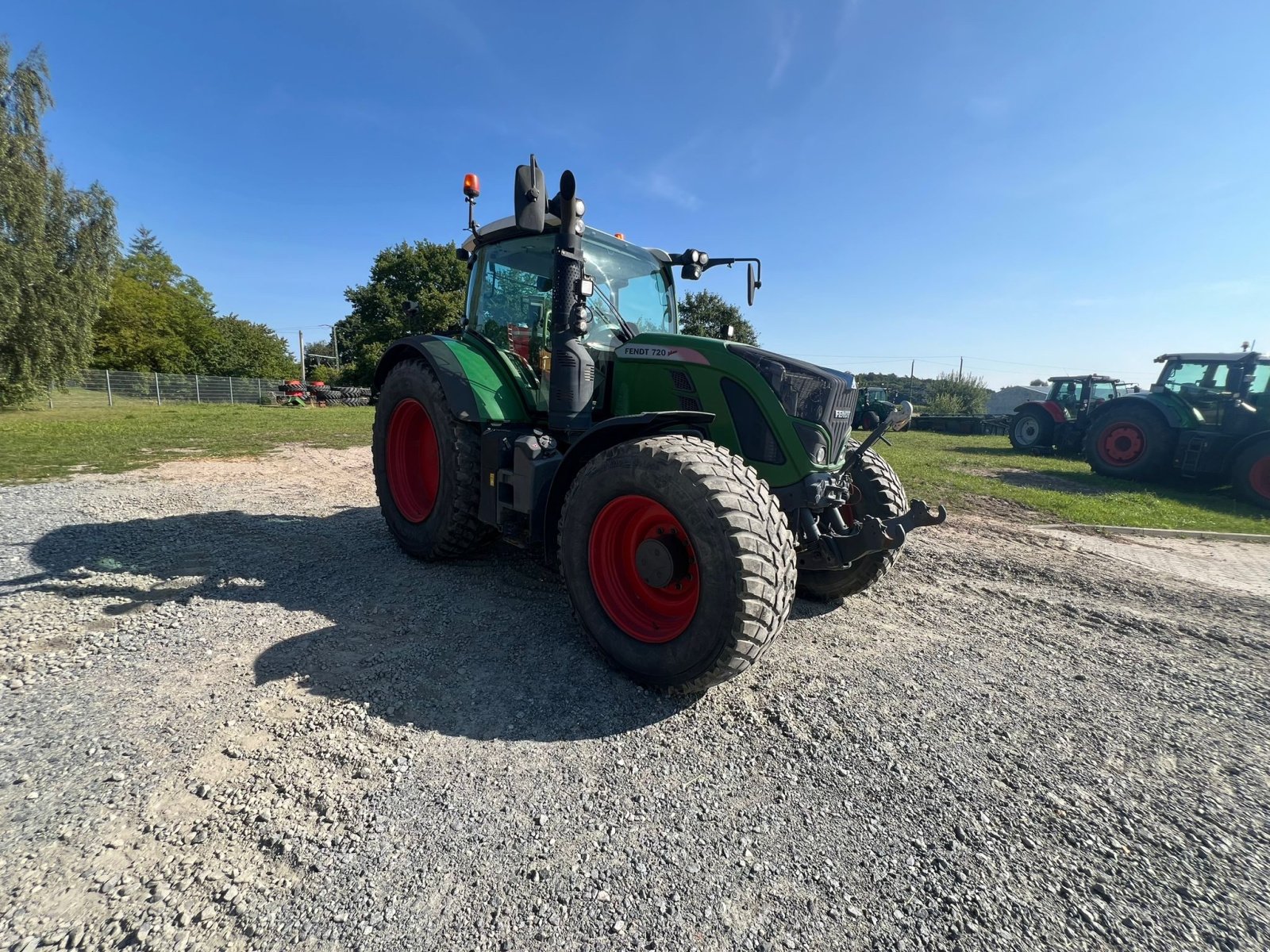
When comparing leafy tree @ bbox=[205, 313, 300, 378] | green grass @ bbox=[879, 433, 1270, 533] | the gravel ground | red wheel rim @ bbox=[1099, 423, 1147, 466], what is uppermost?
leafy tree @ bbox=[205, 313, 300, 378]

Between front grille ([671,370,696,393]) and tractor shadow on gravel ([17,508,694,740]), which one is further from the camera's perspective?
front grille ([671,370,696,393])

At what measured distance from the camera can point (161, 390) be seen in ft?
103

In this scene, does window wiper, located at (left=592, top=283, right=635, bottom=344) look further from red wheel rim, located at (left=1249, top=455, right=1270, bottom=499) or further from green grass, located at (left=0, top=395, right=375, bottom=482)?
red wheel rim, located at (left=1249, top=455, right=1270, bottom=499)

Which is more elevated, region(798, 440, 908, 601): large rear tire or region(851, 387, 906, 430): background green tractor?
region(851, 387, 906, 430): background green tractor

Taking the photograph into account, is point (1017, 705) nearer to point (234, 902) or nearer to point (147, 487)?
point (234, 902)

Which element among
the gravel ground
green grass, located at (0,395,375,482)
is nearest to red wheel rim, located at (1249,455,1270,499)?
the gravel ground

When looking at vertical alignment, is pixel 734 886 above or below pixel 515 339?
below

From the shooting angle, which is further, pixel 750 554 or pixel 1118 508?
pixel 1118 508

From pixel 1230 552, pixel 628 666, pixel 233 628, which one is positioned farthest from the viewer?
pixel 1230 552

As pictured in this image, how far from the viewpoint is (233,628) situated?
10.3ft

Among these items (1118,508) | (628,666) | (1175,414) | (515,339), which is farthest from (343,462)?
(1175,414)

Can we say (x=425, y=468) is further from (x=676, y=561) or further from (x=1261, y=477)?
(x=1261, y=477)

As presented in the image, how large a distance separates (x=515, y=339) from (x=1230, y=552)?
7.56 meters

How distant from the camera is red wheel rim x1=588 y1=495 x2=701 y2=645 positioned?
2.78 metres
